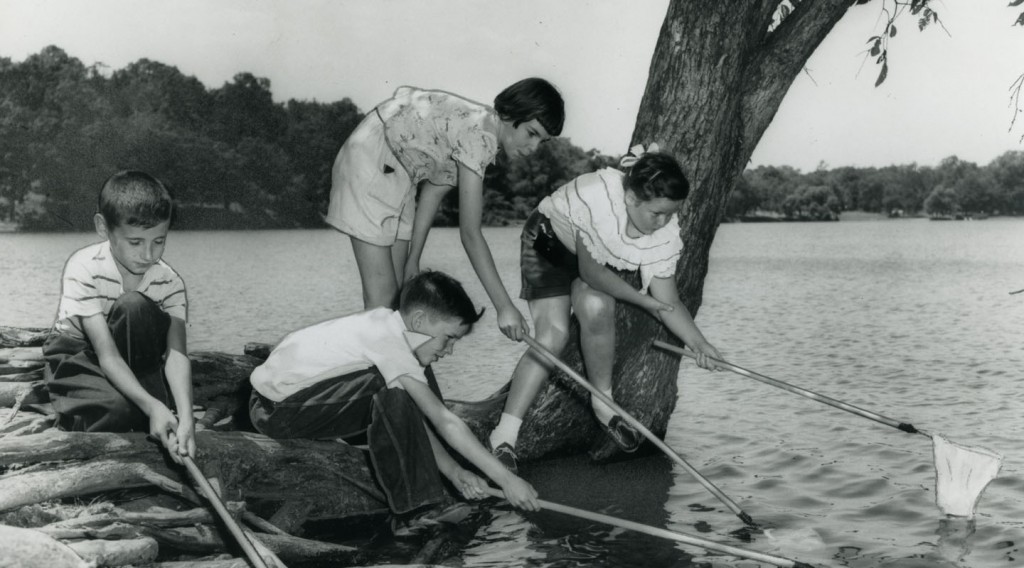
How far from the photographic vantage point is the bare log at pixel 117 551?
3084mm

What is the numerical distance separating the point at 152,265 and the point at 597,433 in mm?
2540

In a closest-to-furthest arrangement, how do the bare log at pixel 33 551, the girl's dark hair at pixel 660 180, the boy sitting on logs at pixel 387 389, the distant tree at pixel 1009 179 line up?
the bare log at pixel 33 551, the boy sitting on logs at pixel 387 389, the girl's dark hair at pixel 660 180, the distant tree at pixel 1009 179

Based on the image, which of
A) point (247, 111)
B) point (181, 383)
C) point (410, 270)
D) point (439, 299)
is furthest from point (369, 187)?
point (247, 111)

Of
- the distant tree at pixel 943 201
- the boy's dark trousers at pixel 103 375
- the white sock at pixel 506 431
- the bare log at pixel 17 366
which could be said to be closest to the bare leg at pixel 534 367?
the white sock at pixel 506 431

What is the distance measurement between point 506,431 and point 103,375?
177cm

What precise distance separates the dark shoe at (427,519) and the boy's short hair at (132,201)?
154 cm

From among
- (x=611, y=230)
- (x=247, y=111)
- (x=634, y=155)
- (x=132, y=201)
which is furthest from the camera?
(x=247, y=111)

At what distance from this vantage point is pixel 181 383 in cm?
369

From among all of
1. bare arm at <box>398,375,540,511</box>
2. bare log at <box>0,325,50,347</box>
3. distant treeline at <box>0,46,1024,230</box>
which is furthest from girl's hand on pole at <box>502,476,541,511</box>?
distant treeline at <box>0,46,1024,230</box>

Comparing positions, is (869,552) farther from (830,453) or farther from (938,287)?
(938,287)

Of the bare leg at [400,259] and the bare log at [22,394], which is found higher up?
the bare leg at [400,259]

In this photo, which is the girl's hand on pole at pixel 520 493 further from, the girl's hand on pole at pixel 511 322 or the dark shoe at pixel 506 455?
the dark shoe at pixel 506 455

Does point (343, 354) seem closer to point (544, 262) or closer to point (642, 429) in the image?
point (544, 262)

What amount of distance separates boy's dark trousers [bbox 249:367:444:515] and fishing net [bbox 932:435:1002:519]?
88.0 inches
